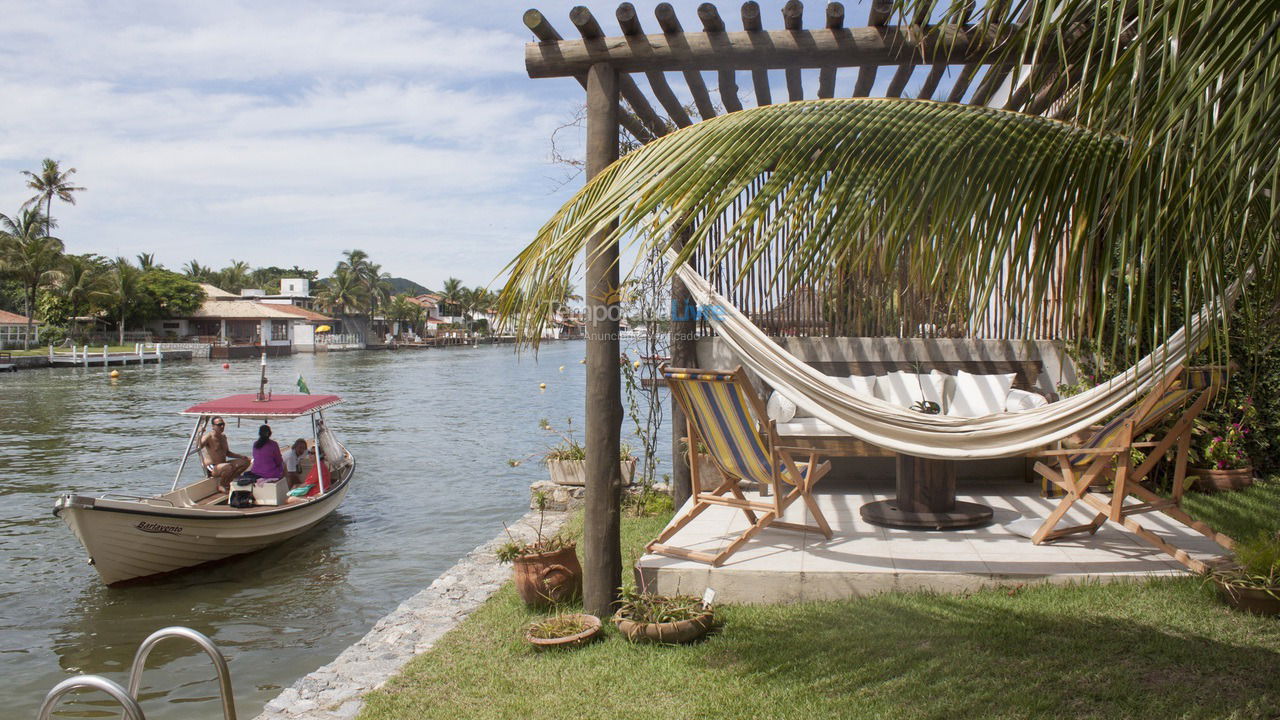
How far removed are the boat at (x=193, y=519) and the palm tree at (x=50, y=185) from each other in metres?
49.3

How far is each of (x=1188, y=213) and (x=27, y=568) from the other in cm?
969

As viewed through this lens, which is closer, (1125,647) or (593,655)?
(1125,647)

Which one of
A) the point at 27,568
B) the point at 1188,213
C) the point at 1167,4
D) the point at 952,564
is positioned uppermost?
the point at 1167,4

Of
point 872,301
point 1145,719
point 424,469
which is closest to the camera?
point 1145,719

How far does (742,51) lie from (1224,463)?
15.8 feet

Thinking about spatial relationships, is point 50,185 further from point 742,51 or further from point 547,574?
point 742,51

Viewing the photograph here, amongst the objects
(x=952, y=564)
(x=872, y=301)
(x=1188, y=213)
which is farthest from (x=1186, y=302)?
(x=872, y=301)

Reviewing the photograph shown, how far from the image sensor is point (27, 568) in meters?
7.96

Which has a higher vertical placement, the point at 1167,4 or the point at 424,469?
the point at 1167,4

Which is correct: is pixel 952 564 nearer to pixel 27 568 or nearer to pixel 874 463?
pixel 874 463

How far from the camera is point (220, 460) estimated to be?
8578 mm

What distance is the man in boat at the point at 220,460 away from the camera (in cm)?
834

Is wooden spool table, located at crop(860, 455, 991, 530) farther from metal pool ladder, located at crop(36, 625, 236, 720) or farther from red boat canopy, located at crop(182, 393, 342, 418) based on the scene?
red boat canopy, located at crop(182, 393, 342, 418)

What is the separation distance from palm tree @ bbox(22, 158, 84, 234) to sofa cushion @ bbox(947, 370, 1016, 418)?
180ft
